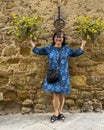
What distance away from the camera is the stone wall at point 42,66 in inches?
163

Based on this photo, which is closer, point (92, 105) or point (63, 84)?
point (63, 84)

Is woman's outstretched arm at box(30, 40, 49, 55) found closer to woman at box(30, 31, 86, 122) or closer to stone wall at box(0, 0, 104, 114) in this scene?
woman at box(30, 31, 86, 122)

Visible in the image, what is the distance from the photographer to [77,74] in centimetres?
428

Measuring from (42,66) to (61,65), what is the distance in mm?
450

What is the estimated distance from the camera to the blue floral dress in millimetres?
3881

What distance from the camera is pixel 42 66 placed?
424 cm

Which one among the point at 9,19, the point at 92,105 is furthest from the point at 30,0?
the point at 92,105

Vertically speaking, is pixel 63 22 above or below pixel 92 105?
above

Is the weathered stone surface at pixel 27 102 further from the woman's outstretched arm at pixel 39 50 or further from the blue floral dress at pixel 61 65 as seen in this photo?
the woman's outstretched arm at pixel 39 50

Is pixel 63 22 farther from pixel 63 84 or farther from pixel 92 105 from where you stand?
pixel 92 105

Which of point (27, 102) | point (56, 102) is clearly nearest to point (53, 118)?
point (56, 102)

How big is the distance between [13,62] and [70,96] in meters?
1.08

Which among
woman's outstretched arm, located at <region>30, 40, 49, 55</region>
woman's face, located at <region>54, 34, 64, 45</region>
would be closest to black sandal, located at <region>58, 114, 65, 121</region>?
woman's outstretched arm, located at <region>30, 40, 49, 55</region>

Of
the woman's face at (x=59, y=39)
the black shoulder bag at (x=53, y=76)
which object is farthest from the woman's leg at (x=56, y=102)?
the woman's face at (x=59, y=39)
